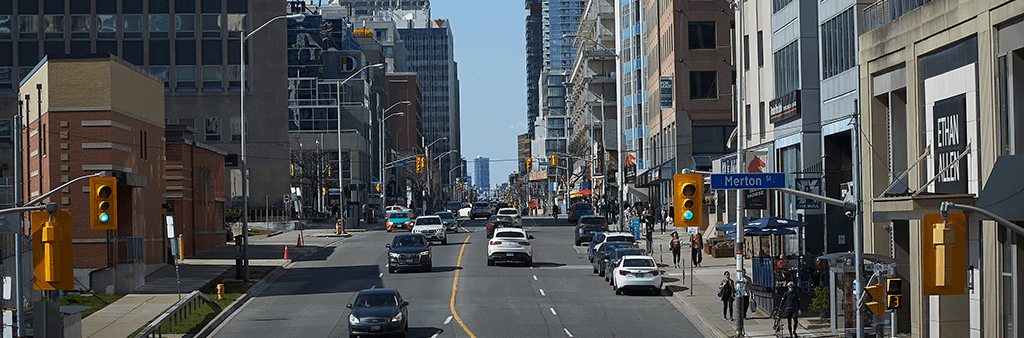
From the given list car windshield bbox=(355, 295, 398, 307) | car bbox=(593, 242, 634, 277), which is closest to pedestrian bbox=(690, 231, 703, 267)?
car bbox=(593, 242, 634, 277)

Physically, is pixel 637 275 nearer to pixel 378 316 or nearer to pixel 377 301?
pixel 377 301

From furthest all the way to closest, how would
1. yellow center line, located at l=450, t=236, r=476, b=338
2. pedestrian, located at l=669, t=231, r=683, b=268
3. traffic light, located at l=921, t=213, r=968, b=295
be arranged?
pedestrian, located at l=669, t=231, r=683, b=268
yellow center line, located at l=450, t=236, r=476, b=338
traffic light, located at l=921, t=213, r=968, b=295

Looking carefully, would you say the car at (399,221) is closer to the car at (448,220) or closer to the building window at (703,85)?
the car at (448,220)

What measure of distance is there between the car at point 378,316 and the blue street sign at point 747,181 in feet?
27.9

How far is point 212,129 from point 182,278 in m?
46.4

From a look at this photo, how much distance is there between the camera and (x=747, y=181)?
25688mm

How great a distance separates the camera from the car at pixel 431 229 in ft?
193

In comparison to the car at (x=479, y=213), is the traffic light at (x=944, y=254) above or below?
above

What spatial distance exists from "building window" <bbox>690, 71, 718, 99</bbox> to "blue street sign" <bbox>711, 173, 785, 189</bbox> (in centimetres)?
4611

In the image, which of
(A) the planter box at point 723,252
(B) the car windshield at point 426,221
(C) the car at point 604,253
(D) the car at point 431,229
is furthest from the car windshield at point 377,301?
(B) the car windshield at point 426,221

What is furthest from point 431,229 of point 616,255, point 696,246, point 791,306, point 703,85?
point 791,306

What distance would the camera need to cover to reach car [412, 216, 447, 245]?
58.8m

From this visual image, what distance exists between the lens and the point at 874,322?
2586cm

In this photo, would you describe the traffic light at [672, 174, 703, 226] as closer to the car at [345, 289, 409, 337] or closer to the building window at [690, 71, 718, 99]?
the car at [345, 289, 409, 337]
